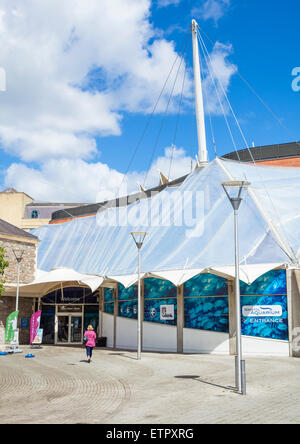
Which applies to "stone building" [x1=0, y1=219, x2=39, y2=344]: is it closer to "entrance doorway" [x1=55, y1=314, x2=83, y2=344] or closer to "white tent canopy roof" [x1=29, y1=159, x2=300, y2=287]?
"white tent canopy roof" [x1=29, y1=159, x2=300, y2=287]

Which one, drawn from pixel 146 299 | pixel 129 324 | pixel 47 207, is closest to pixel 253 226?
pixel 146 299

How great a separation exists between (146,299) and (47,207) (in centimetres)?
5550

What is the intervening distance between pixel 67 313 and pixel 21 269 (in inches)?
187

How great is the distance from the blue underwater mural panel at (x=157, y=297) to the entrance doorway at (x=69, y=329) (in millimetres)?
8365

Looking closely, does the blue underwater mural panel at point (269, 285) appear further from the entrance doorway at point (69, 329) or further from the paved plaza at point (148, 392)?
the entrance doorway at point (69, 329)

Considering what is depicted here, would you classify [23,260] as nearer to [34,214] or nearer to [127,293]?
[127,293]

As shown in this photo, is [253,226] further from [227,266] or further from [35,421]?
[35,421]

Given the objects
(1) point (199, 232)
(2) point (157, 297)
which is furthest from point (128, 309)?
(1) point (199, 232)

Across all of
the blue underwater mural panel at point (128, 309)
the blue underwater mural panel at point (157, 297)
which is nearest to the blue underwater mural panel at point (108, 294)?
the blue underwater mural panel at point (128, 309)

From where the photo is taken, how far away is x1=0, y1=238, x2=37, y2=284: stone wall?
32.7 meters

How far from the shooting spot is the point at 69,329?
1300 inches

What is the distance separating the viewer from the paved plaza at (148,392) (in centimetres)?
897

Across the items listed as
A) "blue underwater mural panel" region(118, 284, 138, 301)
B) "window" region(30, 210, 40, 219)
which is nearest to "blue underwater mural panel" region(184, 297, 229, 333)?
"blue underwater mural panel" region(118, 284, 138, 301)
